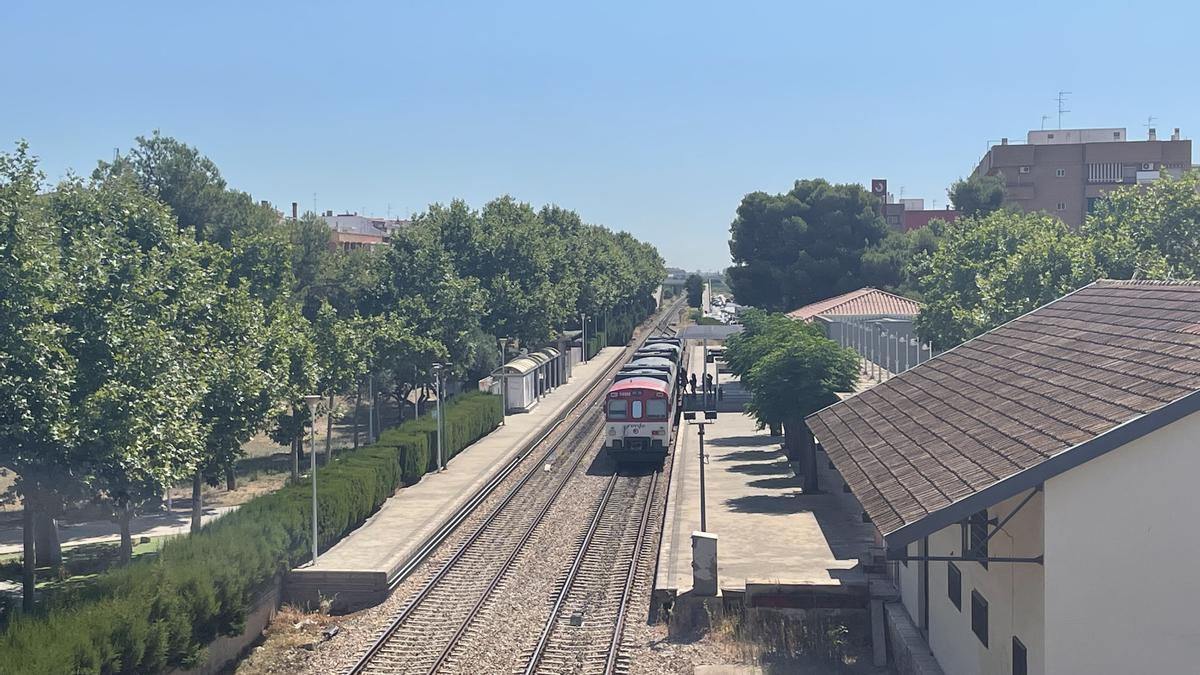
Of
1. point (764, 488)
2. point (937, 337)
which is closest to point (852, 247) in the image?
point (937, 337)

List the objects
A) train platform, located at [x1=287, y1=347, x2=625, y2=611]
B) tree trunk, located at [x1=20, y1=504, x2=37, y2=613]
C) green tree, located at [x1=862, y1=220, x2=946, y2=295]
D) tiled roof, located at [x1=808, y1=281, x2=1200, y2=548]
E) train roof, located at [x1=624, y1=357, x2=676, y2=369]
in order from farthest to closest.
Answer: green tree, located at [x1=862, y1=220, x2=946, y2=295], train roof, located at [x1=624, y1=357, x2=676, y2=369], train platform, located at [x1=287, y1=347, x2=625, y2=611], tree trunk, located at [x1=20, y1=504, x2=37, y2=613], tiled roof, located at [x1=808, y1=281, x2=1200, y2=548]

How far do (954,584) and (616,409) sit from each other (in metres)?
20.0

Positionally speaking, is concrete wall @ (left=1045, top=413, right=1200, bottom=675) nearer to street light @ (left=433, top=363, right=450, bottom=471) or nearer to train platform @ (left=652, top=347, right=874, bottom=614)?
train platform @ (left=652, top=347, right=874, bottom=614)

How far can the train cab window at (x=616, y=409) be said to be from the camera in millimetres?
34531

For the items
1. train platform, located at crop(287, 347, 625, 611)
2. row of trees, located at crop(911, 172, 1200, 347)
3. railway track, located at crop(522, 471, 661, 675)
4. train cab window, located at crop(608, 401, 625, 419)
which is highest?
row of trees, located at crop(911, 172, 1200, 347)

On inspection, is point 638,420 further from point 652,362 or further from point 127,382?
point 127,382

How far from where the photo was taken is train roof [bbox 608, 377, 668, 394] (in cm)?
3459

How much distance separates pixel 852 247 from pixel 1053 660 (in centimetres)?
6766

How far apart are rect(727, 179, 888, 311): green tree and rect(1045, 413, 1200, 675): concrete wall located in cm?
6498

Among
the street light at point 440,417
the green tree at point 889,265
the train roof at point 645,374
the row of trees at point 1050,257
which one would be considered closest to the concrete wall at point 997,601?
the row of trees at point 1050,257

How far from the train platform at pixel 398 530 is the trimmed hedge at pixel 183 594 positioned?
52cm

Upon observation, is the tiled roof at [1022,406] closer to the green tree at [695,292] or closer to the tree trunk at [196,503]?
the tree trunk at [196,503]

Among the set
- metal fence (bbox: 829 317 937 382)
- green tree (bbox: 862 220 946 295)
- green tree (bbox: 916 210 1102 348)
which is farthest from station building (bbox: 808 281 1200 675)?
green tree (bbox: 862 220 946 295)

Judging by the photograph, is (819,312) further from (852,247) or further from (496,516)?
(496,516)
